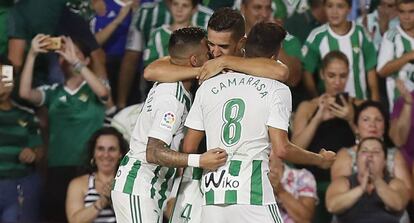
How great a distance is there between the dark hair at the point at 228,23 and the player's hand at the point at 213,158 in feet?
2.48

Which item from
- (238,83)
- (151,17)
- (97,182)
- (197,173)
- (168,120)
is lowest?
(97,182)

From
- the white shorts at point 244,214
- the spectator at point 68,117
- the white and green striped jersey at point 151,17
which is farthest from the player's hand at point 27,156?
the white shorts at point 244,214

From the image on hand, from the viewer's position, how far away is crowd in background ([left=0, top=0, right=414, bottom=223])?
9.73 meters

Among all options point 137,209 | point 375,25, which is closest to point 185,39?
point 137,209

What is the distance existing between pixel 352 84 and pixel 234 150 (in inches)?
145

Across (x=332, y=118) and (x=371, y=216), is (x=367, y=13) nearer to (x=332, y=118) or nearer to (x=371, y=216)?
(x=332, y=118)

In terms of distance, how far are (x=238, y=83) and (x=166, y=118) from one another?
1.74 ft

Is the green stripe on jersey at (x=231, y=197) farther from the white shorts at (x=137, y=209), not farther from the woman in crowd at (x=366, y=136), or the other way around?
the woman in crowd at (x=366, y=136)

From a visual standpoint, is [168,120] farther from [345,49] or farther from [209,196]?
[345,49]

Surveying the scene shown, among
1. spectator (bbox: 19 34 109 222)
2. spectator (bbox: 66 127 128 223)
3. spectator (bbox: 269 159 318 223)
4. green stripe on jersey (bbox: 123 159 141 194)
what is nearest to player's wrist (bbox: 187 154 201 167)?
green stripe on jersey (bbox: 123 159 141 194)

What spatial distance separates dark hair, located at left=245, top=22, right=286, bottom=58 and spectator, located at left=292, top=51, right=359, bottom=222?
2.93 meters

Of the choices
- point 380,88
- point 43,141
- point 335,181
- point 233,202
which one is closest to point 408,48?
point 380,88

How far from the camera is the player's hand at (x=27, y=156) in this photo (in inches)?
397

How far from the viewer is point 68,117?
1041 centimetres
